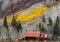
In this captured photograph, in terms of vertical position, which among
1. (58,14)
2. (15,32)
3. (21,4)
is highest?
(21,4)

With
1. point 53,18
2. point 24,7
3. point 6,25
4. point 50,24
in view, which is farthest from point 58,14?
point 24,7

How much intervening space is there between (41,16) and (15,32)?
6180mm

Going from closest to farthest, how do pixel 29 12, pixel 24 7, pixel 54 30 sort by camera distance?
1. pixel 54 30
2. pixel 29 12
3. pixel 24 7

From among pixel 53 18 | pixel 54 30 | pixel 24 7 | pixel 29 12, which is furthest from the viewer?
pixel 24 7

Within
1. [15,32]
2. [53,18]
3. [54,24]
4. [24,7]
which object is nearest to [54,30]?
[54,24]

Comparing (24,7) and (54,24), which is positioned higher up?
(24,7)

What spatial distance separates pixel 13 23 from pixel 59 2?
15.6 meters

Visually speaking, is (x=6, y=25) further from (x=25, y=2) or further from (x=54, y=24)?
(x=25, y=2)

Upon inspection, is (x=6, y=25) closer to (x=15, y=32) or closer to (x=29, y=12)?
(x=15, y=32)

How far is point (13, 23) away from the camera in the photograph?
2058 inches

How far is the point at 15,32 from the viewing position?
50.9 m

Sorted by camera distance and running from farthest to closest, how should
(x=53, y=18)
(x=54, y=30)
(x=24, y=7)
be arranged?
(x=24, y=7), (x=53, y=18), (x=54, y=30)

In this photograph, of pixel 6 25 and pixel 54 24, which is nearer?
pixel 54 24

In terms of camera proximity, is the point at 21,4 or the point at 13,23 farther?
the point at 21,4
